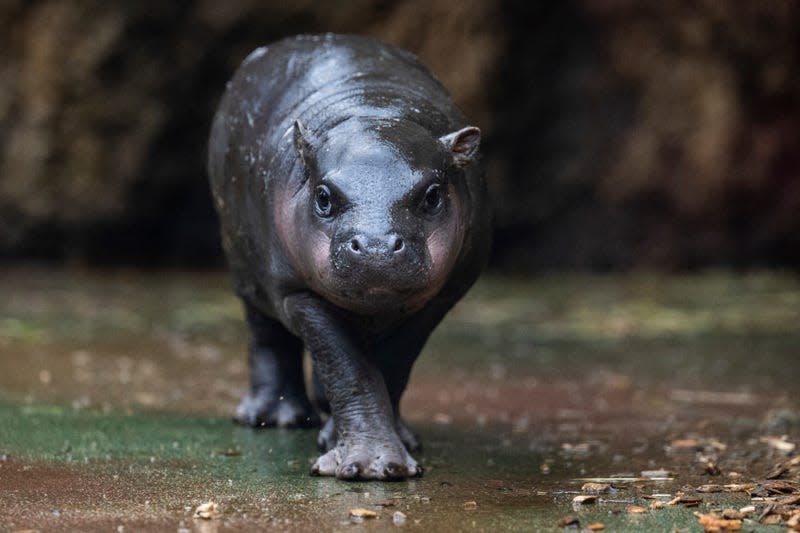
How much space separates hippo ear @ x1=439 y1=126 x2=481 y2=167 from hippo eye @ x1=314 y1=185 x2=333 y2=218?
0.49 metres

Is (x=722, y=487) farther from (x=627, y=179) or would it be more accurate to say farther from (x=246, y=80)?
(x=627, y=179)

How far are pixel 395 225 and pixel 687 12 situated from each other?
983 cm

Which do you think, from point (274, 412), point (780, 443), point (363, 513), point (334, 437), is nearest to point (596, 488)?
point (363, 513)

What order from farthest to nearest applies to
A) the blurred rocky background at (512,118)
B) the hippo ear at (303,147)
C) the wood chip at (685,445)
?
1. the blurred rocky background at (512,118)
2. the wood chip at (685,445)
3. the hippo ear at (303,147)

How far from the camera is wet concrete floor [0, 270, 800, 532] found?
4016 millimetres

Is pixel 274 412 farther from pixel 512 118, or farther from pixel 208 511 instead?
pixel 512 118

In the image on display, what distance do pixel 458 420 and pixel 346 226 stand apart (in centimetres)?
199

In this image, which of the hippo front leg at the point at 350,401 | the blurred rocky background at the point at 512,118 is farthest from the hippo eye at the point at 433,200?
the blurred rocky background at the point at 512,118

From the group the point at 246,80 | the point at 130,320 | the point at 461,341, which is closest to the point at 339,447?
the point at 246,80

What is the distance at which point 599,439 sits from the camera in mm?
5547

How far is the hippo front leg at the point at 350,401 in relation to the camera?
15.0 feet

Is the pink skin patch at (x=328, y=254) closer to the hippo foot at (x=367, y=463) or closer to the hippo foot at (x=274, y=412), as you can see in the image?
the hippo foot at (x=367, y=463)

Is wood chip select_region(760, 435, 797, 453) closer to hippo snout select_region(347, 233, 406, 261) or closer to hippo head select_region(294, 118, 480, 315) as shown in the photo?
hippo head select_region(294, 118, 480, 315)

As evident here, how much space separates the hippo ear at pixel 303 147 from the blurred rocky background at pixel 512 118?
8454 millimetres
